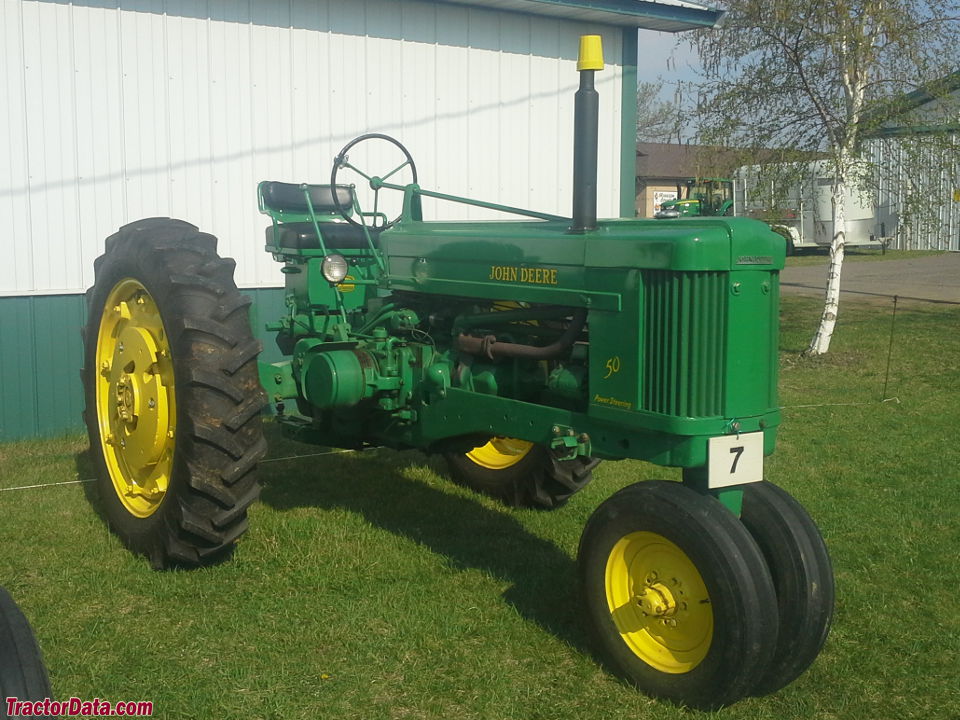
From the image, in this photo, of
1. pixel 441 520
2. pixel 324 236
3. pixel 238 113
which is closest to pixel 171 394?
pixel 324 236

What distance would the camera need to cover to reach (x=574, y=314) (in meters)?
4.23

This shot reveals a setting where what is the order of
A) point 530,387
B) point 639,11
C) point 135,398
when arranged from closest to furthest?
1. point 530,387
2. point 135,398
3. point 639,11

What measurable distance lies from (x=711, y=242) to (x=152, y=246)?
8.65 feet

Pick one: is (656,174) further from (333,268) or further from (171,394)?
(171,394)

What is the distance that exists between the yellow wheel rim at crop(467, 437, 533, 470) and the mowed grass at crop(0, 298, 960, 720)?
226mm

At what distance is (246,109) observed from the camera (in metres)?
8.14

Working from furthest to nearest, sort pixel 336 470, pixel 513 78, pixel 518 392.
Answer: pixel 513 78
pixel 336 470
pixel 518 392

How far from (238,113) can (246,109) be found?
0.07m

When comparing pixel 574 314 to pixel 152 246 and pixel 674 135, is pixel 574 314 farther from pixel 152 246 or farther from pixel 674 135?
pixel 674 135

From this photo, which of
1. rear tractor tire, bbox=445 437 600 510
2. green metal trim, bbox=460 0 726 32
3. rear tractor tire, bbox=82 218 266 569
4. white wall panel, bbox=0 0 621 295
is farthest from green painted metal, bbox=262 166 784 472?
green metal trim, bbox=460 0 726 32

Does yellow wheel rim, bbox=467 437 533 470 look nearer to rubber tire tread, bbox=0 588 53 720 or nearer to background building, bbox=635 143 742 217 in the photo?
rubber tire tread, bbox=0 588 53 720

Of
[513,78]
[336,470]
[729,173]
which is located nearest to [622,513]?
[336,470]

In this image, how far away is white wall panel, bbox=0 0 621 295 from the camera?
7422 mm

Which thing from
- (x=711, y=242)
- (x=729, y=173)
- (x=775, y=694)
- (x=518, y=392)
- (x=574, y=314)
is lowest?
(x=775, y=694)
